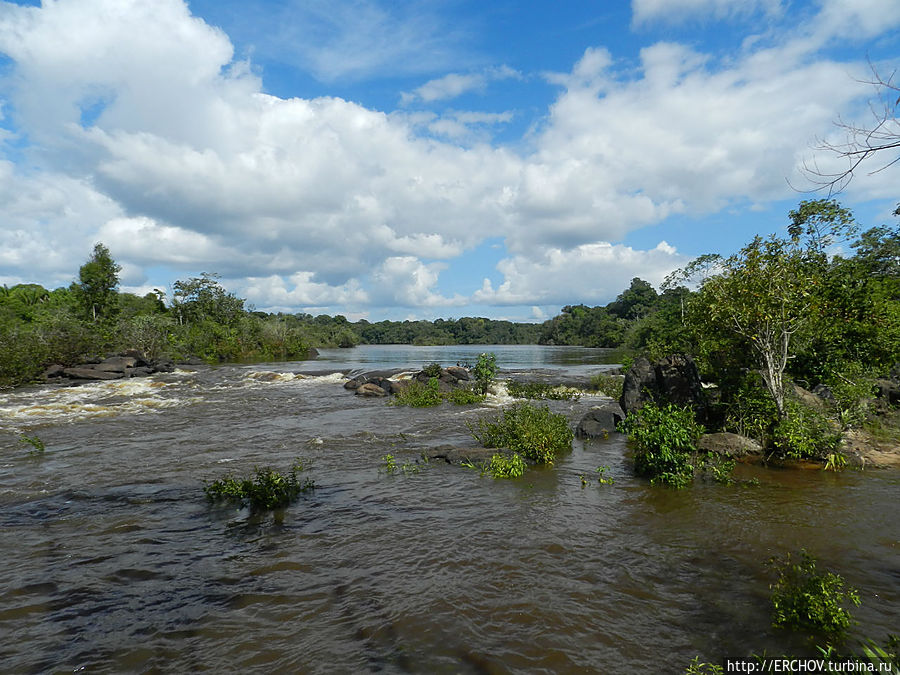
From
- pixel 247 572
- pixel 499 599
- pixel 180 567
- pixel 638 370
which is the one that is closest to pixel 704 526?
pixel 499 599

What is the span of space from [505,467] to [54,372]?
121 feet

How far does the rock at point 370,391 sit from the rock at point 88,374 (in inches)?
803

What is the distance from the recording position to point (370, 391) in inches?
1088

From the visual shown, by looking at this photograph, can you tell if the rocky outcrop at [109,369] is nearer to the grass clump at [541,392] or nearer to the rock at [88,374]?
the rock at [88,374]

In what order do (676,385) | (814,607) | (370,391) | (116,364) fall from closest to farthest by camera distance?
(814,607) → (676,385) → (370,391) → (116,364)

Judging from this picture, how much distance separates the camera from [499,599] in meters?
5.71

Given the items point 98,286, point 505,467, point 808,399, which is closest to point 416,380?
point 505,467

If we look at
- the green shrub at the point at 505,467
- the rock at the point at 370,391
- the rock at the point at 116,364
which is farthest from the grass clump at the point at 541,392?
the rock at the point at 116,364

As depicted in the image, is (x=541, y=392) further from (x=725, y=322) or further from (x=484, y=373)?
(x=725, y=322)

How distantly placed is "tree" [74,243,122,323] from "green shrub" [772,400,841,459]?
61874mm

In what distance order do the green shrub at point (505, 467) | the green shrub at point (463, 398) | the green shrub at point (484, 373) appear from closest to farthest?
the green shrub at point (505, 467), the green shrub at point (463, 398), the green shrub at point (484, 373)

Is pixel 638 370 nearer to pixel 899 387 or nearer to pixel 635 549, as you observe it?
pixel 899 387

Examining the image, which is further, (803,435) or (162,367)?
(162,367)

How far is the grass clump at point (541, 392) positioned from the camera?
25.9m
